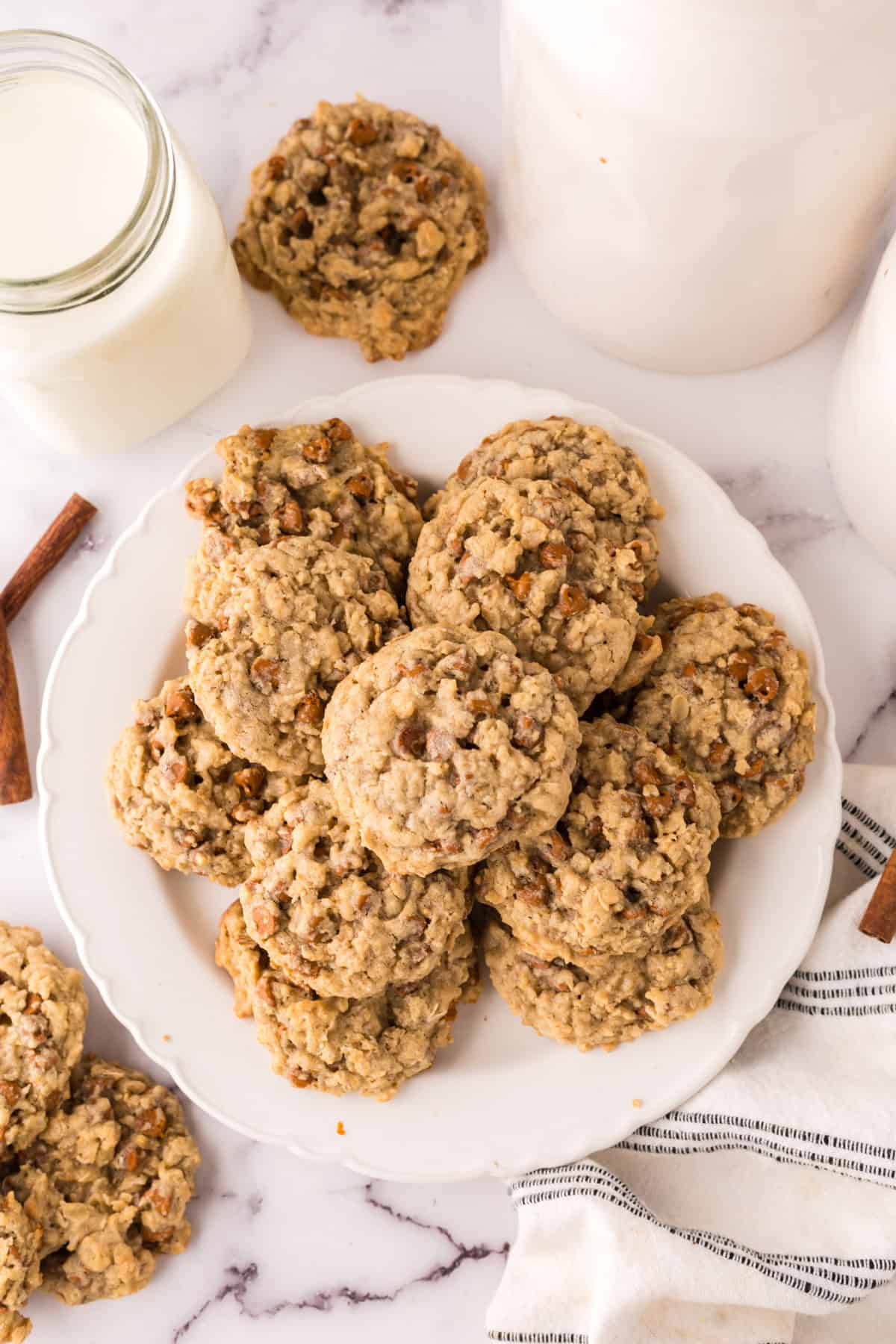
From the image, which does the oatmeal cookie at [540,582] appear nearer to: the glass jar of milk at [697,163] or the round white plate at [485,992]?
the round white plate at [485,992]

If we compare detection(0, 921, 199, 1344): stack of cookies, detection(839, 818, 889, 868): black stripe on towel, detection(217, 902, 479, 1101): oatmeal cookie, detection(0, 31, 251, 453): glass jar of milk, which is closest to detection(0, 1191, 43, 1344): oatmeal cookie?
detection(0, 921, 199, 1344): stack of cookies

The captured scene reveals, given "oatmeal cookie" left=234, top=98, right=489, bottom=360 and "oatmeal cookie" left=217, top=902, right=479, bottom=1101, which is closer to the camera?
"oatmeal cookie" left=217, top=902, right=479, bottom=1101

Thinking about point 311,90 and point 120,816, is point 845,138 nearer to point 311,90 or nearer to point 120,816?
point 311,90

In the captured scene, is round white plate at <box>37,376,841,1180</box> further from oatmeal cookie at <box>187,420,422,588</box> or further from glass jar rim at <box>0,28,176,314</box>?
glass jar rim at <box>0,28,176,314</box>

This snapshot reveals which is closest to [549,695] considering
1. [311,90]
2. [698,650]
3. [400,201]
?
[698,650]

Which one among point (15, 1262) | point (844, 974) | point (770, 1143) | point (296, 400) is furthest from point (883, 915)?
point (15, 1262)

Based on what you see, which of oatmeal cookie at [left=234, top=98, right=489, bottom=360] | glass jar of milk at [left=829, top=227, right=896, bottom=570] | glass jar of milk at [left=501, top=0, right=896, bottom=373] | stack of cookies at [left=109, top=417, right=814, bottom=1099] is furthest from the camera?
oatmeal cookie at [left=234, top=98, right=489, bottom=360]
